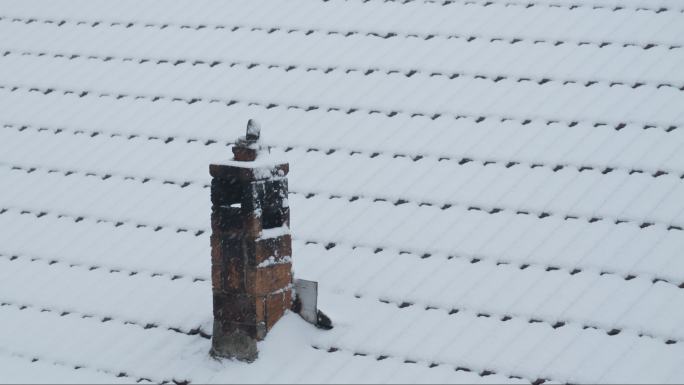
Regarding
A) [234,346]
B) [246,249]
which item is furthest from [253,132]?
[234,346]

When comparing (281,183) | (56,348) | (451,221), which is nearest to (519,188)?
(451,221)

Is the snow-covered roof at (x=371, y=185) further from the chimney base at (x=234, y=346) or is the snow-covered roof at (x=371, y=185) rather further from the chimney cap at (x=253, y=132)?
the chimney cap at (x=253, y=132)

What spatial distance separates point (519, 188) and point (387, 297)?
4.38 ft

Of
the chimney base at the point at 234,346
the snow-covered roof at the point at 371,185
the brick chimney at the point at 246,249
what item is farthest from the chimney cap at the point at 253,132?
the chimney base at the point at 234,346

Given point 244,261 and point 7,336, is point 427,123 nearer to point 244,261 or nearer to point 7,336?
point 244,261

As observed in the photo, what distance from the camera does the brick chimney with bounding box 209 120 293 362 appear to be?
25.1 ft

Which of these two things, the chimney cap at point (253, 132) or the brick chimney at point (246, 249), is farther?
the chimney cap at point (253, 132)

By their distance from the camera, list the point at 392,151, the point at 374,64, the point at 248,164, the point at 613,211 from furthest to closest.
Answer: the point at 374,64, the point at 392,151, the point at 613,211, the point at 248,164

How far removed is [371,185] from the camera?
8.92 meters

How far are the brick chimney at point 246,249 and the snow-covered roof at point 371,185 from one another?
179 mm

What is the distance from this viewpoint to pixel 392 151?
916 cm

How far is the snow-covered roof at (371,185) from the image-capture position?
25.6 ft

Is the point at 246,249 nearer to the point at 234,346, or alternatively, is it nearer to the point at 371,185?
the point at 234,346

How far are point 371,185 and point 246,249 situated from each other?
1582 millimetres
